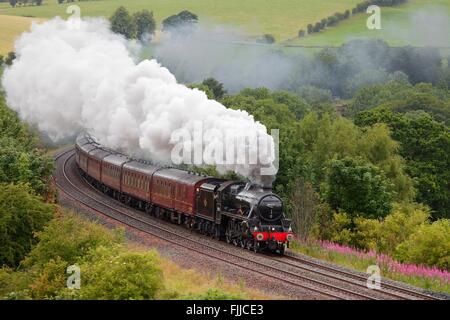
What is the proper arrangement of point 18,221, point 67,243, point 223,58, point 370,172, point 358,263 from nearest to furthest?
1. point 67,243
2. point 18,221
3. point 358,263
4. point 370,172
5. point 223,58

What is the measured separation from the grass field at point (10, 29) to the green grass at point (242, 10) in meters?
9.66

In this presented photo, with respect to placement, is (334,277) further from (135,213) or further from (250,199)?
(135,213)

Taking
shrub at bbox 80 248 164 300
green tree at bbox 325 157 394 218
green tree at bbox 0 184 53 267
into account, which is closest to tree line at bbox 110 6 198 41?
green tree at bbox 325 157 394 218

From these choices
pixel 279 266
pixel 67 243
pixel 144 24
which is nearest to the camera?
pixel 67 243

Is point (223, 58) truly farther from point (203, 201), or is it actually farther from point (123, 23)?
point (203, 201)

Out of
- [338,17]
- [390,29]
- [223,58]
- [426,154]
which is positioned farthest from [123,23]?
[426,154]

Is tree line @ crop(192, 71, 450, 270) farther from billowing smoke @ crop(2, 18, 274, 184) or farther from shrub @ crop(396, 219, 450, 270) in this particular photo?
billowing smoke @ crop(2, 18, 274, 184)

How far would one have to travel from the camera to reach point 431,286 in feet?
95.8

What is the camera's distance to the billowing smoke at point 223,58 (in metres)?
123

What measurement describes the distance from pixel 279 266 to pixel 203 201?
8.16 meters

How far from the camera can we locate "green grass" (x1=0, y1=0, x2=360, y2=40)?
463ft

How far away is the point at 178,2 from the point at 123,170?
4250 inches

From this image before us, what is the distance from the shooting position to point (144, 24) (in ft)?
442

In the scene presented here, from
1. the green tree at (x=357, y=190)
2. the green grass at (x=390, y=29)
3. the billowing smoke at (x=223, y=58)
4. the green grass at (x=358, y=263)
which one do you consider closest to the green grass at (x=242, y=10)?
the green grass at (x=390, y=29)
